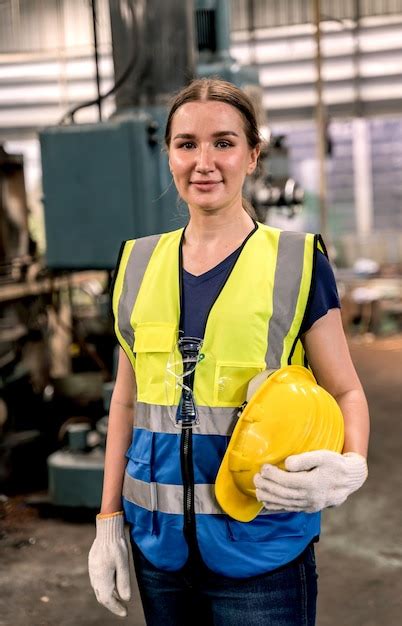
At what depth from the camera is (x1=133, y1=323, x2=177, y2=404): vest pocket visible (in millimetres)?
1444

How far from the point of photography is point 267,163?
18.6 ft

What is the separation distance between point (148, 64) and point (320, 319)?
7.72 ft

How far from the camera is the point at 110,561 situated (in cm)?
157

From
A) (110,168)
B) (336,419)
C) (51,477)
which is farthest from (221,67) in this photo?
(336,419)

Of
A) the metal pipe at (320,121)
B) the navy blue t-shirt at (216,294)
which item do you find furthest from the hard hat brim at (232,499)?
the metal pipe at (320,121)

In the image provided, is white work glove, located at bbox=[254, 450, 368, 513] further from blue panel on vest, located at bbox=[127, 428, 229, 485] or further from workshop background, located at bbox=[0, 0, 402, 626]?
workshop background, located at bbox=[0, 0, 402, 626]

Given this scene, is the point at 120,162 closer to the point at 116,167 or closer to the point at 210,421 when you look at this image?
the point at 116,167

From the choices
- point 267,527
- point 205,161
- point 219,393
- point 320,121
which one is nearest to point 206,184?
point 205,161

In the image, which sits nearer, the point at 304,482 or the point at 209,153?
the point at 304,482

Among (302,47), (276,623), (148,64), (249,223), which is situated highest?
(302,47)

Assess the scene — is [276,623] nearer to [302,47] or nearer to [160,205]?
[160,205]

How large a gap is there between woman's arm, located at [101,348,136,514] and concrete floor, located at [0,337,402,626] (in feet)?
4.26

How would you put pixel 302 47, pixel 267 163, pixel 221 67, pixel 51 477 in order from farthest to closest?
pixel 302 47 → pixel 267 163 → pixel 221 67 → pixel 51 477

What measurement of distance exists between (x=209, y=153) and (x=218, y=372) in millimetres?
374
